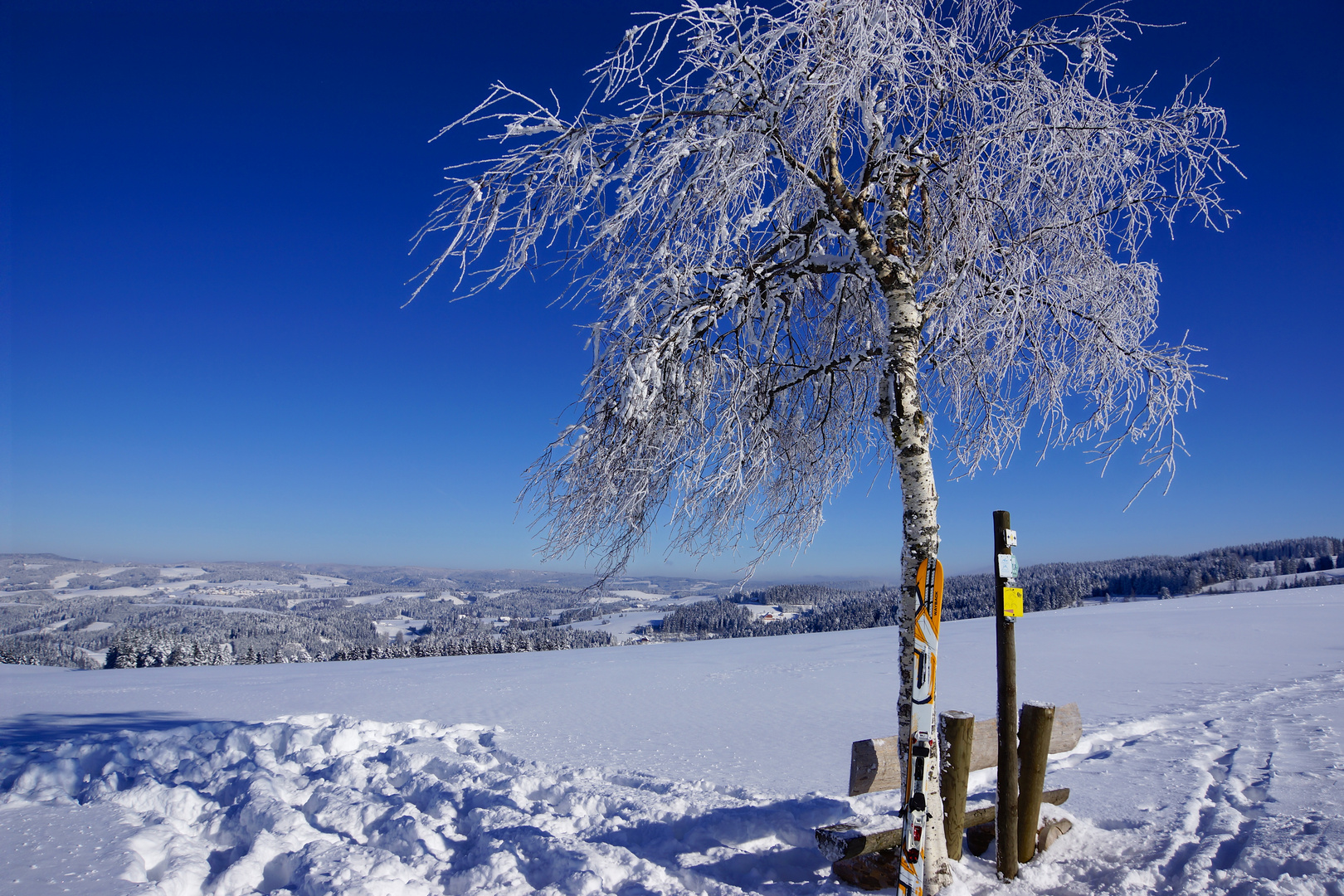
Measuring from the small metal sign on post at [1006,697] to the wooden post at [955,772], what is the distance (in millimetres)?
190

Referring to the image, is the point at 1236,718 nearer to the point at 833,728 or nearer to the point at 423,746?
the point at 833,728

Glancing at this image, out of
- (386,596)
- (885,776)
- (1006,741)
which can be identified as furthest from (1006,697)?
(386,596)

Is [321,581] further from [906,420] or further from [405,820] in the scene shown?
[906,420]

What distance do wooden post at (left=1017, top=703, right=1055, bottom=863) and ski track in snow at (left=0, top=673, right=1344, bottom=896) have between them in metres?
0.16

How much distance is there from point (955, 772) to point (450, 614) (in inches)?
3589

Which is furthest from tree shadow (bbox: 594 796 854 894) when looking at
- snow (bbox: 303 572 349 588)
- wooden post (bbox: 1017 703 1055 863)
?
snow (bbox: 303 572 349 588)

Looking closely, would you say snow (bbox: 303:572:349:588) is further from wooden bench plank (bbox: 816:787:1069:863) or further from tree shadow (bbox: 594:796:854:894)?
wooden bench plank (bbox: 816:787:1069:863)

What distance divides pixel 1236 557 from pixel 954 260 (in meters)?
97.8

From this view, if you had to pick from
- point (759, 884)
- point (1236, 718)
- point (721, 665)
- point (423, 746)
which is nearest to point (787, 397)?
point (759, 884)

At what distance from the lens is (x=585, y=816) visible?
484cm

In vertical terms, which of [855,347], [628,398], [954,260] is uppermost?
[954,260]

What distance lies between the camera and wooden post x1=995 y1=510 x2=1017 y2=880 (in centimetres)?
363

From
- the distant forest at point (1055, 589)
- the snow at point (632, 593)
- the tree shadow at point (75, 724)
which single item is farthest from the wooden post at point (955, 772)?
the distant forest at point (1055, 589)

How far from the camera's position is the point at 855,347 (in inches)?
187
